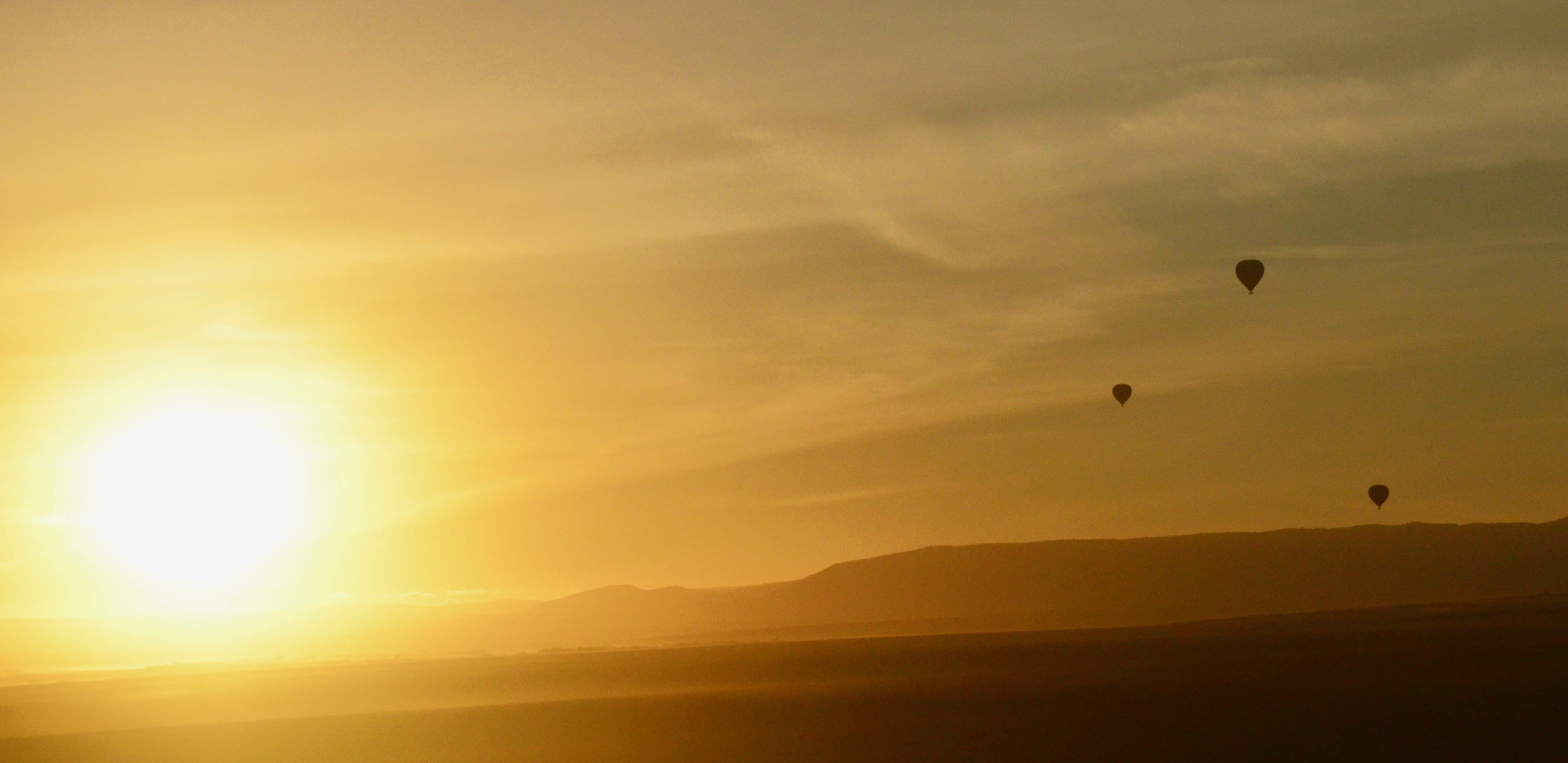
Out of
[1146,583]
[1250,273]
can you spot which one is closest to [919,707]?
[1250,273]

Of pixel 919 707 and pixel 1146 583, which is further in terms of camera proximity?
pixel 1146 583

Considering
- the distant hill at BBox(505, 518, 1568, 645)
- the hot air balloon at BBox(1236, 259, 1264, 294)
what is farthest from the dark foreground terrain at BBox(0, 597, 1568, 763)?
the distant hill at BBox(505, 518, 1568, 645)

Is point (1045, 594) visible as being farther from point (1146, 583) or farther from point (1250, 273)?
point (1250, 273)

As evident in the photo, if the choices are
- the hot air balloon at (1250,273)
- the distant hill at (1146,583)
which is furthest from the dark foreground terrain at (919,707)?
the distant hill at (1146,583)

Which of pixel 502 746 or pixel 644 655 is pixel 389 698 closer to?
pixel 502 746

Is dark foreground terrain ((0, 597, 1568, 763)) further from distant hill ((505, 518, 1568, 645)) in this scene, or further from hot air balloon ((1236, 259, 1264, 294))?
distant hill ((505, 518, 1568, 645))

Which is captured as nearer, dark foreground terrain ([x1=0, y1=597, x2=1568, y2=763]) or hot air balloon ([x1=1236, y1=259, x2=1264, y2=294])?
dark foreground terrain ([x1=0, y1=597, x2=1568, y2=763])
